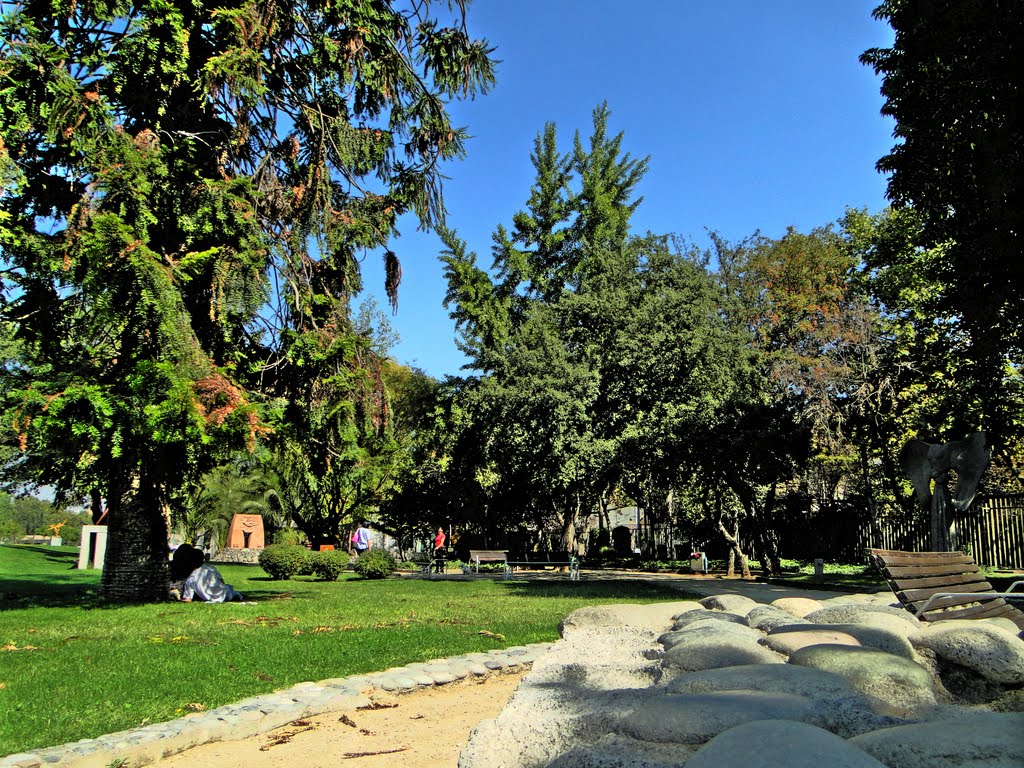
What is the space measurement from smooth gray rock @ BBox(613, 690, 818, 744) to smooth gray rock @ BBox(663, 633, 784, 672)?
1383mm

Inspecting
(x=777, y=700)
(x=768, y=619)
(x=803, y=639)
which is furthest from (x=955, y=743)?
(x=768, y=619)

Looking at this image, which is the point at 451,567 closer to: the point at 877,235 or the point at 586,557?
the point at 586,557

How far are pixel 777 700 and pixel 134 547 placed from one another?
39.2ft

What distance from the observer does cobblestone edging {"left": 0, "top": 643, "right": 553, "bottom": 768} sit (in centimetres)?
429

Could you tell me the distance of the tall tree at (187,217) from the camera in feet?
34.7

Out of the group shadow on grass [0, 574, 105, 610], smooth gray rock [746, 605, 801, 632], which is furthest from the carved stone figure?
shadow on grass [0, 574, 105, 610]

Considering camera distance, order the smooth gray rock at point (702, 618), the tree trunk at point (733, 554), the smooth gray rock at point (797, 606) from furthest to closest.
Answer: the tree trunk at point (733, 554)
the smooth gray rock at point (797, 606)
the smooth gray rock at point (702, 618)

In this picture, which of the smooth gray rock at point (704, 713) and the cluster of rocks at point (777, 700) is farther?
the smooth gray rock at point (704, 713)

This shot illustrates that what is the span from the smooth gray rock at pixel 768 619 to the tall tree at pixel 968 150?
23.8 ft

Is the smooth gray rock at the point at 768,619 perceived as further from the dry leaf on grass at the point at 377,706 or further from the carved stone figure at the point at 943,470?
the carved stone figure at the point at 943,470

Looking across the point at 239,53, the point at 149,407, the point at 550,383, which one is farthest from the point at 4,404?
the point at 550,383

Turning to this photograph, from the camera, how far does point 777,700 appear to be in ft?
11.5


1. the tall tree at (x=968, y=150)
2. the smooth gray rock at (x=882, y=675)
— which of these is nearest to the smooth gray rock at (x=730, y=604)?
the smooth gray rock at (x=882, y=675)

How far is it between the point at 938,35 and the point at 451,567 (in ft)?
75.1
